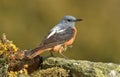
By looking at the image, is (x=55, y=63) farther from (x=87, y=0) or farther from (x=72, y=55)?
(x=87, y=0)

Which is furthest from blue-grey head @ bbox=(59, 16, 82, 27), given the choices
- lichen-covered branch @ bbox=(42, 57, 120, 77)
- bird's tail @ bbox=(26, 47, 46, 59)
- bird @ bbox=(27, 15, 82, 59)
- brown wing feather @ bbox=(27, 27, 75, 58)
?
lichen-covered branch @ bbox=(42, 57, 120, 77)

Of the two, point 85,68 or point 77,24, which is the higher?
point 77,24

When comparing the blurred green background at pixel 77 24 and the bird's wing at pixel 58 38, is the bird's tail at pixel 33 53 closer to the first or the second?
the bird's wing at pixel 58 38

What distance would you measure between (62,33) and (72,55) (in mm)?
10992

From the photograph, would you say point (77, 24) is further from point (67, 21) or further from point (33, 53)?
point (33, 53)

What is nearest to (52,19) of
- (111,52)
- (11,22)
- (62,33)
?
(11,22)

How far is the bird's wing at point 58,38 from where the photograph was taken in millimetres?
15836

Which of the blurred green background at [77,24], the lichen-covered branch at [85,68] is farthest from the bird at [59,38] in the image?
the blurred green background at [77,24]

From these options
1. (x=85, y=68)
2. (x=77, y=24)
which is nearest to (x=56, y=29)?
(x=85, y=68)

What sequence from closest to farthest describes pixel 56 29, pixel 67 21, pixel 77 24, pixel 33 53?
1. pixel 33 53
2. pixel 56 29
3. pixel 67 21
4. pixel 77 24

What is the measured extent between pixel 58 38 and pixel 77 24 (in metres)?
14.6

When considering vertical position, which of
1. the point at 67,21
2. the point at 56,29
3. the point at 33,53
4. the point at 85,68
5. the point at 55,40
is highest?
the point at 67,21

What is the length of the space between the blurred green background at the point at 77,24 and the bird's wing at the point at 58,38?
11120mm

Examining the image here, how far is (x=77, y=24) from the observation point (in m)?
30.9
